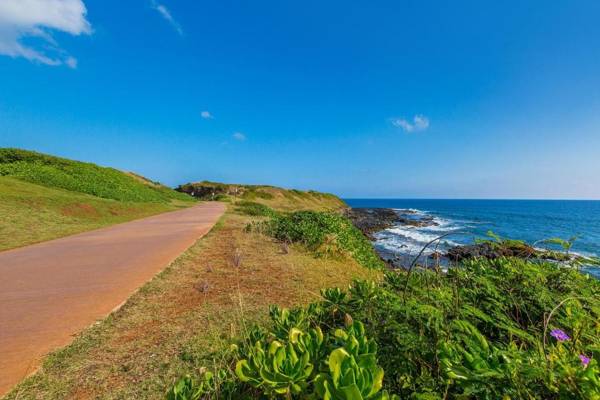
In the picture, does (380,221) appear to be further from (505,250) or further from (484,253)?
(505,250)

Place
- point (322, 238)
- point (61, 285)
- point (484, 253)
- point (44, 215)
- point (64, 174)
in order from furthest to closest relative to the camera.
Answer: point (64, 174)
point (484, 253)
point (44, 215)
point (322, 238)
point (61, 285)

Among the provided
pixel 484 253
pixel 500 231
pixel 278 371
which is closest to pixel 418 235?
pixel 500 231

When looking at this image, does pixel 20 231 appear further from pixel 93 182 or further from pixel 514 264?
pixel 93 182

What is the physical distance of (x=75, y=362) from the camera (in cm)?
270

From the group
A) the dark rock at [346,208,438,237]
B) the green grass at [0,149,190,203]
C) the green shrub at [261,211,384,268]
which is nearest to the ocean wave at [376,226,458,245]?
the dark rock at [346,208,438,237]

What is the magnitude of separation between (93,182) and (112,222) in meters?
13.4

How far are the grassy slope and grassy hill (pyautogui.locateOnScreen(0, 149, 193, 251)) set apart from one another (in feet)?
20.3

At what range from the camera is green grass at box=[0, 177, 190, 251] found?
29.1 feet

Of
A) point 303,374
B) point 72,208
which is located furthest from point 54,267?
point 72,208

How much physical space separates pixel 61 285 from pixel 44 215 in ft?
30.9

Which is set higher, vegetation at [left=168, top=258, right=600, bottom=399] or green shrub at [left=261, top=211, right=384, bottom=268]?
vegetation at [left=168, top=258, right=600, bottom=399]

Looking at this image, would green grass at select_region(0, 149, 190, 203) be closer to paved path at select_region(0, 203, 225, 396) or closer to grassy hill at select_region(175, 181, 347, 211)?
grassy hill at select_region(175, 181, 347, 211)

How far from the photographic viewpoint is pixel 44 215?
11.6 metres

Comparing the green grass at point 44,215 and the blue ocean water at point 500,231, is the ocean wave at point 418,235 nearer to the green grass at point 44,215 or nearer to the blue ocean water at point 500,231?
the blue ocean water at point 500,231
